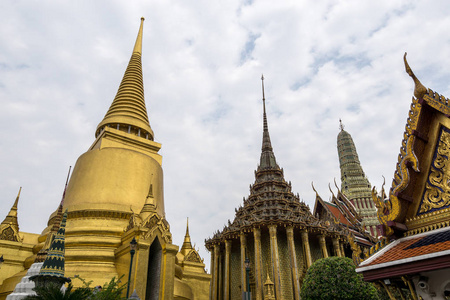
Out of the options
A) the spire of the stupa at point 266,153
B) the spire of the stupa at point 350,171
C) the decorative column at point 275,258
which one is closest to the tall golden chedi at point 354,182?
the spire of the stupa at point 350,171

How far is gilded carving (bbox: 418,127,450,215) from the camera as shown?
4746mm

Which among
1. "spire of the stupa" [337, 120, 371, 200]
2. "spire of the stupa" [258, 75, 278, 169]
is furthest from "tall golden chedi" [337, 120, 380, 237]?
"spire of the stupa" [258, 75, 278, 169]

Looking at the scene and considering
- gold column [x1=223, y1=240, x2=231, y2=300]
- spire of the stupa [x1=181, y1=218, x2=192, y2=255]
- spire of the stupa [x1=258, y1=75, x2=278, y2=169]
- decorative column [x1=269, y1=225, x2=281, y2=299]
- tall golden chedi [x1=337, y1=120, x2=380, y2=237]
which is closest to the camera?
spire of the stupa [x1=181, y1=218, x2=192, y2=255]

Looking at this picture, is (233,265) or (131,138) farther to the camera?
(233,265)

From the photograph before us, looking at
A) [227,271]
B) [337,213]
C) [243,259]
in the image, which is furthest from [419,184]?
[337,213]

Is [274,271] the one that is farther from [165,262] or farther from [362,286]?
[165,262]

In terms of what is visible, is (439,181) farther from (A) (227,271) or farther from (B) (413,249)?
(A) (227,271)

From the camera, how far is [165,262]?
13.9 m

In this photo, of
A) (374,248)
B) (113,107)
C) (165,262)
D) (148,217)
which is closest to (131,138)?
(113,107)

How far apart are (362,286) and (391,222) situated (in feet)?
34.9

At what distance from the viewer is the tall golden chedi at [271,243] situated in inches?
868

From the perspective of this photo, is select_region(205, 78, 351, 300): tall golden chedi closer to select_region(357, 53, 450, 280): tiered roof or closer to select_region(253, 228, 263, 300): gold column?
select_region(253, 228, 263, 300): gold column

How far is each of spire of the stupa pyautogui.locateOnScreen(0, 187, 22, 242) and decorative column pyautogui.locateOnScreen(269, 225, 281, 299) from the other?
1394 centimetres

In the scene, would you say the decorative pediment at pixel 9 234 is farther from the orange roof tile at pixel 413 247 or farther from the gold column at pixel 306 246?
the gold column at pixel 306 246
